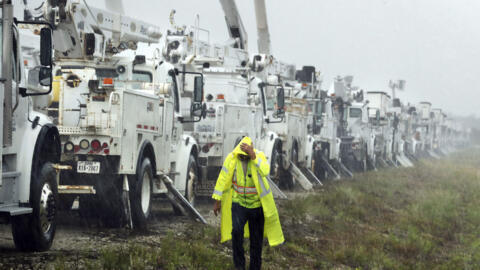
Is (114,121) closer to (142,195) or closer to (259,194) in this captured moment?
(142,195)

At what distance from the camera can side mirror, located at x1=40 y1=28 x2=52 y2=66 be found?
25.1 feet

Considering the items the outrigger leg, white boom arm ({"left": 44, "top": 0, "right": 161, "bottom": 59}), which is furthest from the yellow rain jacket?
white boom arm ({"left": 44, "top": 0, "right": 161, "bottom": 59})

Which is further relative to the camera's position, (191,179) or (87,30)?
(191,179)

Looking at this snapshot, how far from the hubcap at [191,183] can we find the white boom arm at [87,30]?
2477 mm

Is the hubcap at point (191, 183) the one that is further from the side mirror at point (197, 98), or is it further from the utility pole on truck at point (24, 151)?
the utility pole on truck at point (24, 151)

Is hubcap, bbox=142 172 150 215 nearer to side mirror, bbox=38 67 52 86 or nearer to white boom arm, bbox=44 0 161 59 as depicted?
white boom arm, bbox=44 0 161 59

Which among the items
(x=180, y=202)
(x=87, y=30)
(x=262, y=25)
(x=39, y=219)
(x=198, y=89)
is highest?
(x=262, y=25)

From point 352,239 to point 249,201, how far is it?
14.1ft

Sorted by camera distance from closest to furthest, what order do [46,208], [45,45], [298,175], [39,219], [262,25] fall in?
[45,45] → [39,219] → [46,208] → [298,175] → [262,25]

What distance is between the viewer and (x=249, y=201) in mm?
8484

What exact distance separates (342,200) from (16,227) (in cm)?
1100

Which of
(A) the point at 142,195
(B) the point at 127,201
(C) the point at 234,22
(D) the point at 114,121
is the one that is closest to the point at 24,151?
(D) the point at 114,121

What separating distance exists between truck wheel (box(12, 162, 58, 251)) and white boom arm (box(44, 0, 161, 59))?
3.60 meters

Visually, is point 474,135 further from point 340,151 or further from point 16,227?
point 16,227
